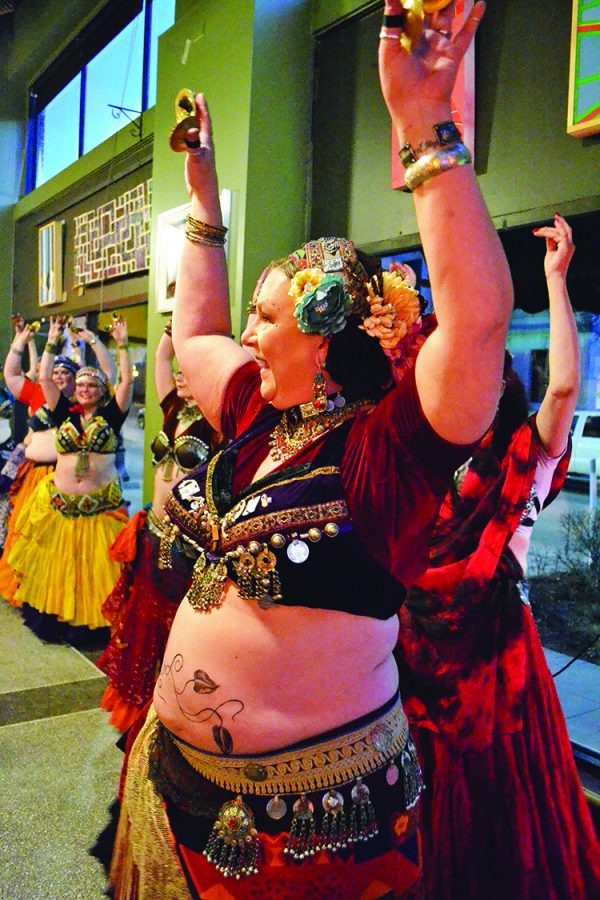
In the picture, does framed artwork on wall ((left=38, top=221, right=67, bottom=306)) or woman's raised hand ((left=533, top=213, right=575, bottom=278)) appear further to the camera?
framed artwork on wall ((left=38, top=221, right=67, bottom=306))

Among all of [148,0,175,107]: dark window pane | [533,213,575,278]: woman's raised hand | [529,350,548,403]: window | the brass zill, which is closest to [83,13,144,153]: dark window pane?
[148,0,175,107]: dark window pane

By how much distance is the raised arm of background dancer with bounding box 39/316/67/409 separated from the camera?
15.1 feet

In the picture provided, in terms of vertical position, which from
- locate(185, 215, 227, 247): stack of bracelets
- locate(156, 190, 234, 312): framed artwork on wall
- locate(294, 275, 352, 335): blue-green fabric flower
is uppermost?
locate(156, 190, 234, 312): framed artwork on wall

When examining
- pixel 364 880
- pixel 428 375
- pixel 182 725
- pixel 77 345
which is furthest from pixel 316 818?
pixel 77 345

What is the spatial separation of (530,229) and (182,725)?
2.04 m

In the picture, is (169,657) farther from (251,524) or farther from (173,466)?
(173,466)

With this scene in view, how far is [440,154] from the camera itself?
28.8 inches

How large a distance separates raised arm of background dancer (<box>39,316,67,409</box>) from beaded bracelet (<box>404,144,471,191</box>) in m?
4.22

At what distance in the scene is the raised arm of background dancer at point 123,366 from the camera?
4066 mm

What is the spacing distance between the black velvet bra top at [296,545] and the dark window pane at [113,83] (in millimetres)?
5087

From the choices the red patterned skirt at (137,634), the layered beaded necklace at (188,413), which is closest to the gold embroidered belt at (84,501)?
the red patterned skirt at (137,634)

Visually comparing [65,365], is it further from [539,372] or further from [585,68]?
[585,68]

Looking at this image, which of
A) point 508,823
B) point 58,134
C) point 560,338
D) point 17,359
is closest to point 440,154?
point 560,338

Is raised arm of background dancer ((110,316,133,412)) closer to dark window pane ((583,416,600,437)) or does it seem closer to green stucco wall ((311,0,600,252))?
green stucco wall ((311,0,600,252))
